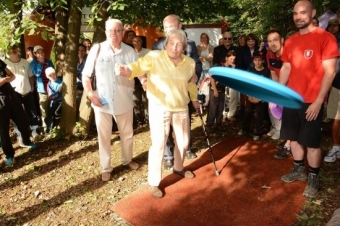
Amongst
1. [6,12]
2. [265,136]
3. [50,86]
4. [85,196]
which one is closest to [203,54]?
[265,136]

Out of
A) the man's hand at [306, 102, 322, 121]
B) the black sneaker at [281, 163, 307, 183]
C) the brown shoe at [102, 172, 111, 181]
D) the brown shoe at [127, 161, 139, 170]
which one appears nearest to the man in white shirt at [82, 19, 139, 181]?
the brown shoe at [102, 172, 111, 181]

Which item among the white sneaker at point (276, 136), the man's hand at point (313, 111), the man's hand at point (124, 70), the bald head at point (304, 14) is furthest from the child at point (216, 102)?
the man's hand at point (124, 70)

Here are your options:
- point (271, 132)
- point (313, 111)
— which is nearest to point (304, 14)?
point (313, 111)

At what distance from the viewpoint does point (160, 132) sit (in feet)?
13.1

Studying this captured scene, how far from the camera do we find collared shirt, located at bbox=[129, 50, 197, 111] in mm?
3801

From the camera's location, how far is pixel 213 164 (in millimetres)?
5148

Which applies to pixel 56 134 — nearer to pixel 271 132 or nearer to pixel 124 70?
pixel 124 70

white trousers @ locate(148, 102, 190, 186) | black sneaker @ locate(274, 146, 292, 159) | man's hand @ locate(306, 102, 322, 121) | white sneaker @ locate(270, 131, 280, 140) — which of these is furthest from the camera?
white sneaker @ locate(270, 131, 280, 140)

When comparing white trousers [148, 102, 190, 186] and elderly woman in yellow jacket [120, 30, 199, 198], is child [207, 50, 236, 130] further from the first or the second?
white trousers [148, 102, 190, 186]

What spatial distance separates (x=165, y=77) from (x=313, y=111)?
1.89 metres

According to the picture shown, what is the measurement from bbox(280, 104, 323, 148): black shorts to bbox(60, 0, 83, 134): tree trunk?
465cm

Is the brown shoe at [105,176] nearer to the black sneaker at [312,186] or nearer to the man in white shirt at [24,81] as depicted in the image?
the man in white shirt at [24,81]

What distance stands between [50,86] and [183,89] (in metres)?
4.10

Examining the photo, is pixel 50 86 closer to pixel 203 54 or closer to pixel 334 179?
pixel 203 54
